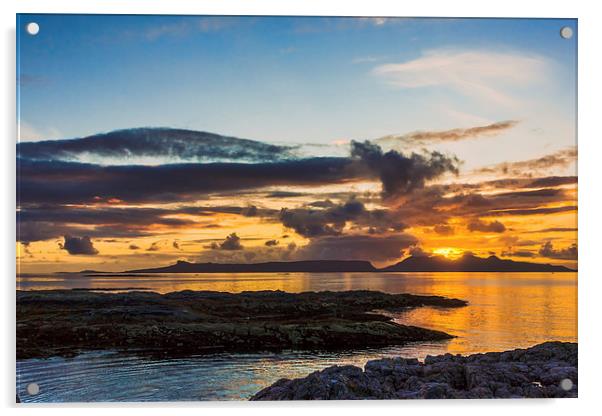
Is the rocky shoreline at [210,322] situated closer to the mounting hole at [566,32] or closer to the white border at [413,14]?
the white border at [413,14]

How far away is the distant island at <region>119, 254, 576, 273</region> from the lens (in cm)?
573

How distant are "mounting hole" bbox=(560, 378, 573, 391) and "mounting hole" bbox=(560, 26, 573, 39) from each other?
8.45 feet

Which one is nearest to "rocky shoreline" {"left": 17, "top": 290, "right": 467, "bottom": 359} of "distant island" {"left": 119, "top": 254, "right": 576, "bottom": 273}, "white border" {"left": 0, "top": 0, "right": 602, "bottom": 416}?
"distant island" {"left": 119, "top": 254, "right": 576, "bottom": 273}

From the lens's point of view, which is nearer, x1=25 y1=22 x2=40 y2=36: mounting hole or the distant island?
x1=25 y1=22 x2=40 y2=36: mounting hole

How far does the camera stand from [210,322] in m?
5.78

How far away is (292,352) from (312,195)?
121cm

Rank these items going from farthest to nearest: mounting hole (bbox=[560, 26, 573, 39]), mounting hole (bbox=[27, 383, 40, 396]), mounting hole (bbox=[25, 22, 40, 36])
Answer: mounting hole (bbox=[560, 26, 573, 39]) < mounting hole (bbox=[25, 22, 40, 36]) < mounting hole (bbox=[27, 383, 40, 396])

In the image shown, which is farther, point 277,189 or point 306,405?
point 277,189

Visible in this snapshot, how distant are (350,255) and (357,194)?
18.6 inches

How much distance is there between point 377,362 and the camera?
5699 millimetres

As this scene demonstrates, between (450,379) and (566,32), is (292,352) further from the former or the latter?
(566,32)

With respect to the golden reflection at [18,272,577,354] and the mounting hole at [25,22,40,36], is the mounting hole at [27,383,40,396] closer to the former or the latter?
the golden reflection at [18,272,577,354]
